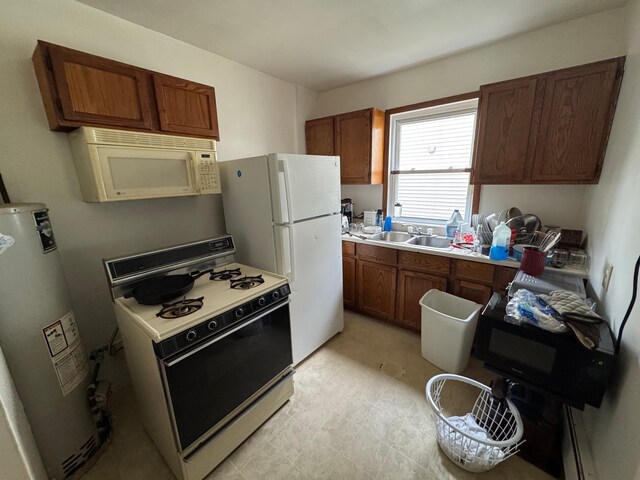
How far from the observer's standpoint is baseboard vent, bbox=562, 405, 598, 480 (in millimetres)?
1093

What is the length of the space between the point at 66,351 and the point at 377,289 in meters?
2.33

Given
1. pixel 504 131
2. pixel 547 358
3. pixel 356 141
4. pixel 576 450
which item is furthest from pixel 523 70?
pixel 576 450

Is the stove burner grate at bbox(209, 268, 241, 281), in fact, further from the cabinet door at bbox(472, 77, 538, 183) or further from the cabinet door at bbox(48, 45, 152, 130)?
the cabinet door at bbox(472, 77, 538, 183)

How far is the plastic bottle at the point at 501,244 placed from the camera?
195 centimetres

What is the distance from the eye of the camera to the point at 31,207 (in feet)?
3.98

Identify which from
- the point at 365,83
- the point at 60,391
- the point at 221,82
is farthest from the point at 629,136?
the point at 60,391

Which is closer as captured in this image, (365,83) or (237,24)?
(237,24)

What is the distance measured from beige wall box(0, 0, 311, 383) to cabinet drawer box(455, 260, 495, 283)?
7.10 feet

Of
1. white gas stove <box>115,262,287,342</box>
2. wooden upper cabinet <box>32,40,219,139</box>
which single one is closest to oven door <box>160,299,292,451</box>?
white gas stove <box>115,262,287,342</box>

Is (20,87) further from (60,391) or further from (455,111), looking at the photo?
(455,111)

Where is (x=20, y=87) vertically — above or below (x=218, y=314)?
above

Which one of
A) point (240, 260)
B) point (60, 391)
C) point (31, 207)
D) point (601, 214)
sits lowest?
point (60, 391)

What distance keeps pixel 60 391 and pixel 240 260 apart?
1.25 metres

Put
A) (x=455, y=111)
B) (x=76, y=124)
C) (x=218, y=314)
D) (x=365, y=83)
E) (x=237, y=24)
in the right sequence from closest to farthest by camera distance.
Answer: (x=218, y=314) → (x=76, y=124) → (x=237, y=24) → (x=455, y=111) → (x=365, y=83)
